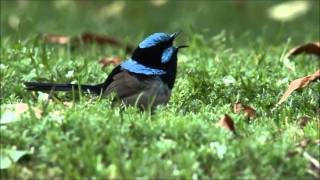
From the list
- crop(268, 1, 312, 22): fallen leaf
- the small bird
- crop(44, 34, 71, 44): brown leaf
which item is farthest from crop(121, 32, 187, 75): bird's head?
crop(268, 1, 312, 22): fallen leaf

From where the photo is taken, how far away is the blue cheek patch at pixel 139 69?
17.1 ft

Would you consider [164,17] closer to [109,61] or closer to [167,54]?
[109,61]

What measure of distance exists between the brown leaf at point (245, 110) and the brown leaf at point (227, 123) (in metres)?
0.65

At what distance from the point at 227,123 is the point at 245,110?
31.9 inches

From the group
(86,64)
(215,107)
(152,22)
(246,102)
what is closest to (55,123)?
(215,107)

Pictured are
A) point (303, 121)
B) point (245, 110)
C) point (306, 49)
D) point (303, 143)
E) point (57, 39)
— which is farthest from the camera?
point (57, 39)

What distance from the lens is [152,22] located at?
35.7 feet

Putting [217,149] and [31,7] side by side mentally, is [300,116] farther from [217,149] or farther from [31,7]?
[31,7]

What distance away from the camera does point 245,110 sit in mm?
5047

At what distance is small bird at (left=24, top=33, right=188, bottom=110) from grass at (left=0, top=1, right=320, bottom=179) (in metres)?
0.12

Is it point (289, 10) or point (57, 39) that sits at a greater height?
point (289, 10)

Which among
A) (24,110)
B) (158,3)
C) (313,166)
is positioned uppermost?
(158,3)

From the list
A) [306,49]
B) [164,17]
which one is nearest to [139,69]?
[306,49]

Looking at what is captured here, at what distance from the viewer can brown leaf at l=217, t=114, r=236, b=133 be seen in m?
4.21
